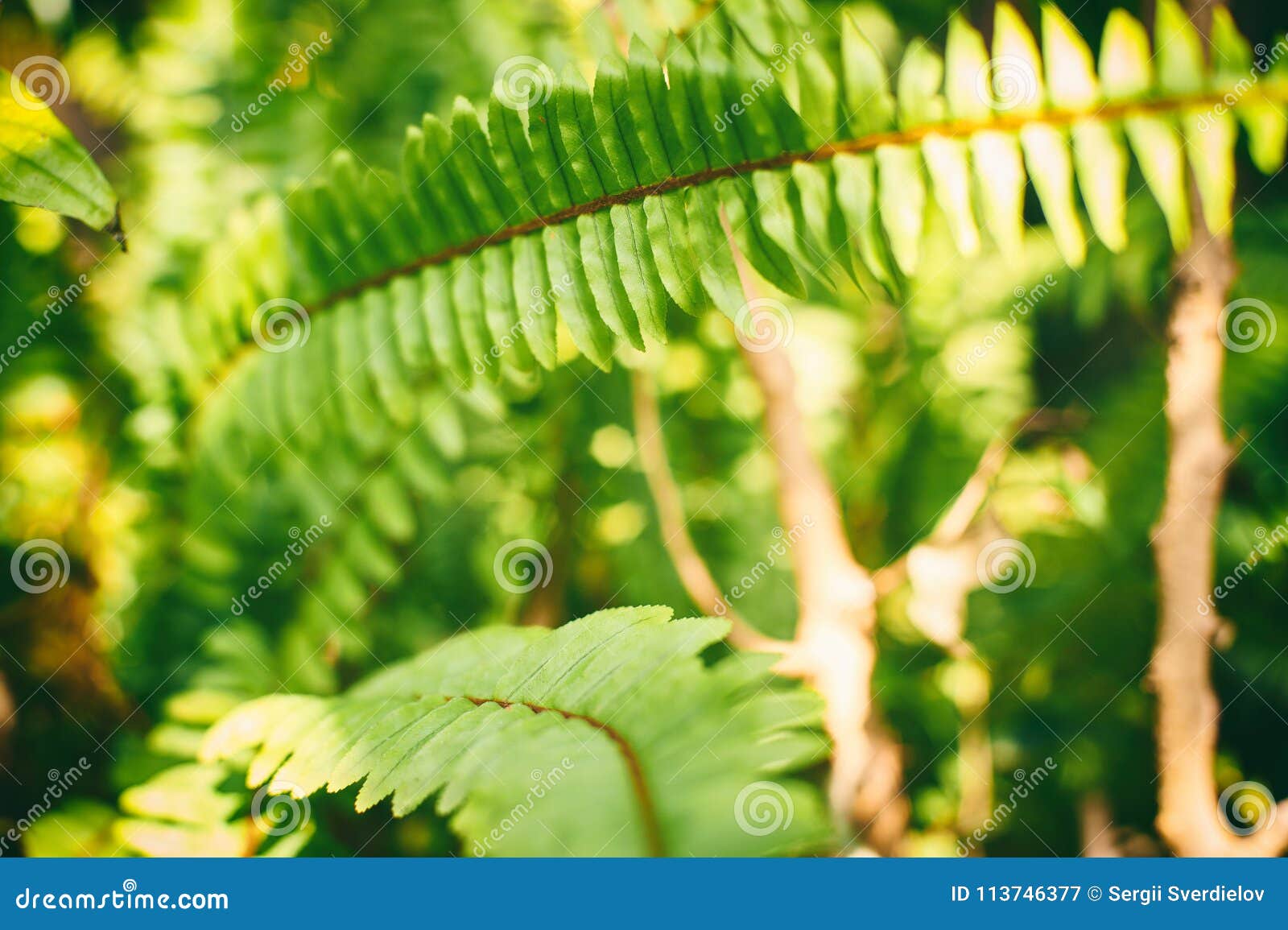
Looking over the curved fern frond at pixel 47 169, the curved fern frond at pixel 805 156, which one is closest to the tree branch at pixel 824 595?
the curved fern frond at pixel 805 156

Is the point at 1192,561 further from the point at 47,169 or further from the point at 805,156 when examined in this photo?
the point at 47,169

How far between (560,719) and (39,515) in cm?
103

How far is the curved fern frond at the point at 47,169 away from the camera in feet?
2.28

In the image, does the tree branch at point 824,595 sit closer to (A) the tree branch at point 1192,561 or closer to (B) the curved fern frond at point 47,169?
(A) the tree branch at point 1192,561

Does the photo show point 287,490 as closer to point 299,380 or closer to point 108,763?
point 299,380

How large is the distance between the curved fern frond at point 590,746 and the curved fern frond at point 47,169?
50 cm

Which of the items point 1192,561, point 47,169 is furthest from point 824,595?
point 47,169

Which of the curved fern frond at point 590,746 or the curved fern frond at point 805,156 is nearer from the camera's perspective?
the curved fern frond at point 590,746

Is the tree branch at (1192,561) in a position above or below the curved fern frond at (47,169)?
below

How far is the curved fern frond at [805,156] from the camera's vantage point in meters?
0.64

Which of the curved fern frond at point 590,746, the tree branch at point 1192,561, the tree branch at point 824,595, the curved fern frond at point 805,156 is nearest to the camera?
the curved fern frond at point 590,746

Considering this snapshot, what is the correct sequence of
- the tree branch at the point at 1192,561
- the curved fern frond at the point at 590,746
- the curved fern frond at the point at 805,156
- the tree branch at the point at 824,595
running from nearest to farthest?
the curved fern frond at the point at 590,746 → the curved fern frond at the point at 805,156 → the tree branch at the point at 1192,561 → the tree branch at the point at 824,595

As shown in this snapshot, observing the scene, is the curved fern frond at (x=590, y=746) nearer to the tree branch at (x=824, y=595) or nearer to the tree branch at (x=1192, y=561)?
the tree branch at (x=824, y=595)
